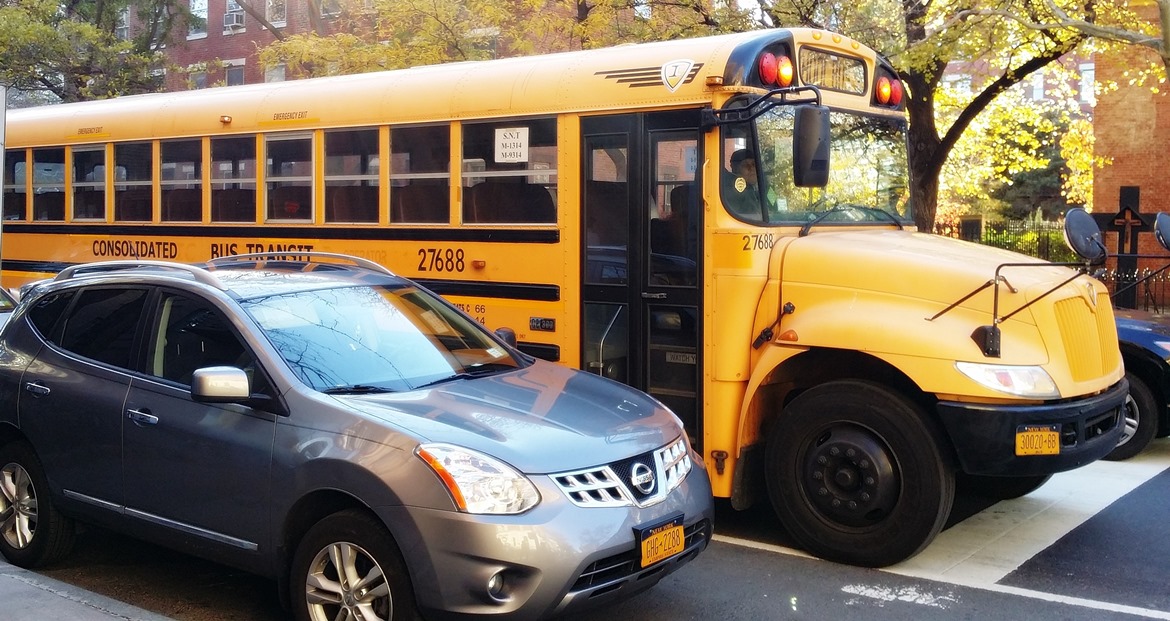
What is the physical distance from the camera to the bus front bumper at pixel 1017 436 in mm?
5559

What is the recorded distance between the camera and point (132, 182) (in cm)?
1014

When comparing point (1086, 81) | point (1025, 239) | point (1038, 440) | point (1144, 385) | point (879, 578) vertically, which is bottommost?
point (879, 578)

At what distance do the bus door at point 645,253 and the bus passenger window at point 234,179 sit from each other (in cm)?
335

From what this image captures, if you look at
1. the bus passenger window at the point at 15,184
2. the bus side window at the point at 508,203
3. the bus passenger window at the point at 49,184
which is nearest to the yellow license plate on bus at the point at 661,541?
the bus side window at the point at 508,203

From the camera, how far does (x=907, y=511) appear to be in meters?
5.79

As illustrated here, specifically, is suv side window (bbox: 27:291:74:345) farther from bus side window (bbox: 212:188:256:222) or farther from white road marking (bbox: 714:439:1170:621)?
white road marking (bbox: 714:439:1170:621)

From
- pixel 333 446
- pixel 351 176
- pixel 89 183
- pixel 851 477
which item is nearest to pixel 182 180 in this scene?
pixel 89 183

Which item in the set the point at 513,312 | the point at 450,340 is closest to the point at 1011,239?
the point at 513,312

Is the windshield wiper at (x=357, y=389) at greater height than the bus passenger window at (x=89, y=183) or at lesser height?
lesser

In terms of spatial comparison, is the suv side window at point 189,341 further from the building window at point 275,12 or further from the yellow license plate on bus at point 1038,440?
the building window at point 275,12

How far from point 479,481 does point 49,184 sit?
28.4ft

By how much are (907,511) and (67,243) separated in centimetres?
852

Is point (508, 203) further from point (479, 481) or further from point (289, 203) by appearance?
point (479, 481)

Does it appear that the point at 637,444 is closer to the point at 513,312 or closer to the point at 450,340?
the point at 450,340
